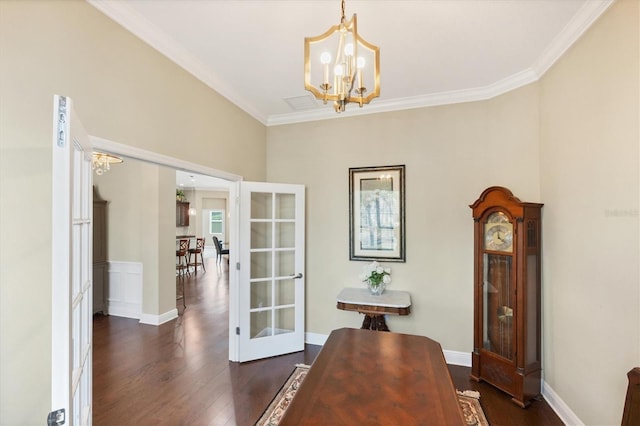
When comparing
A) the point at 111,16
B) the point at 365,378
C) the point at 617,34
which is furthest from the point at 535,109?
the point at 111,16

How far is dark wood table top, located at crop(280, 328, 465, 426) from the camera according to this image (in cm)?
120

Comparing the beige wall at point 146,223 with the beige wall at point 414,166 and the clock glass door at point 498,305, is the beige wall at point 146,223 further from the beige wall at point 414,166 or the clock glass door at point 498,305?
the clock glass door at point 498,305

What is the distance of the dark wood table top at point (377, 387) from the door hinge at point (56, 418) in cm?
79

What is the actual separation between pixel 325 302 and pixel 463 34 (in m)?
3.09

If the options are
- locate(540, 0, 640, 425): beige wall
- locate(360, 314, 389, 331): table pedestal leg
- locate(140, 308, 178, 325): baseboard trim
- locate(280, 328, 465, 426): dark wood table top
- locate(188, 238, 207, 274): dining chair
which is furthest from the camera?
locate(188, 238, 207, 274): dining chair

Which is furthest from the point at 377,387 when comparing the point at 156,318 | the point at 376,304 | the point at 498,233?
the point at 156,318

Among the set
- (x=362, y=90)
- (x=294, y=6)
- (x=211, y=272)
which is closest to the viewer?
(x=362, y=90)

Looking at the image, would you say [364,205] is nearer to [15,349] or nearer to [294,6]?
[294,6]

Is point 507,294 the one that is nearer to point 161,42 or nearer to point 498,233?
point 498,233

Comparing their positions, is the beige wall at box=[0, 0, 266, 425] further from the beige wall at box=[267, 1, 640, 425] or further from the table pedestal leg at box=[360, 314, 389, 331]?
the table pedestal leg at box=[360, 314, 389, 331]

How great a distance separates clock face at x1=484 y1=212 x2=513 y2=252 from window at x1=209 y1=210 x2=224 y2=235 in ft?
37.3

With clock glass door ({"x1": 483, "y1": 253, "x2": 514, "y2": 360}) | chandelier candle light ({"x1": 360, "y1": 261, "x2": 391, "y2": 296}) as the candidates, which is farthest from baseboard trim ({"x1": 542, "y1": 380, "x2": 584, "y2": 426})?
chandelier candle light ({"x1": 360, "y1": 261, "x2": 391, "y2": 296})

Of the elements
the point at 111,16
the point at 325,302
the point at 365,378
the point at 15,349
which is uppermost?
the point at 111,16

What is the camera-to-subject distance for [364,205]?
140 inches
